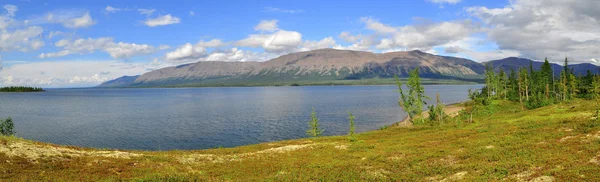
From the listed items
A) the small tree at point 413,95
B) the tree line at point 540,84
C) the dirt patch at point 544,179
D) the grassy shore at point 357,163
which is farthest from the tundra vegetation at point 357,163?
the tree line at point 540,84

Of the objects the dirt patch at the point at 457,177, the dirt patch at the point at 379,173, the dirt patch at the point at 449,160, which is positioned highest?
the dirt patch at the point at 457,177

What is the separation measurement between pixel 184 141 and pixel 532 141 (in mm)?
78086

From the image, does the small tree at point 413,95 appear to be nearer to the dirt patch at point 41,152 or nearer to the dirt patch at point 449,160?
the dirt patch at point 449,160

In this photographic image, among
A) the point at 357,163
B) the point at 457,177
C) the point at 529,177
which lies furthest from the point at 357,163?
the point at 529,177

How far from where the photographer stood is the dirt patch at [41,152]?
30891 mm

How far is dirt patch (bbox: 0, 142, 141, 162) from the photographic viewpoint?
30891mm

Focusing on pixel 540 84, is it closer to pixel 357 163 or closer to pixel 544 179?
pixel 357 163

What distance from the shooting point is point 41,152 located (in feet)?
106

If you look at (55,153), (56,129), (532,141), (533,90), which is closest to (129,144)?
(56,129)

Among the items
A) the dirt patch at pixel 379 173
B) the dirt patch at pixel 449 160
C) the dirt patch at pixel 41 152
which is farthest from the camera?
the dirt patch at pixel 449 160

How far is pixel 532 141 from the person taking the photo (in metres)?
37.4

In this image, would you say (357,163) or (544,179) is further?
(357,163)

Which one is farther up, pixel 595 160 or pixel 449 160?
pixel 595 160

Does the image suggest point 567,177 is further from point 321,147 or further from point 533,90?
point 533,90
